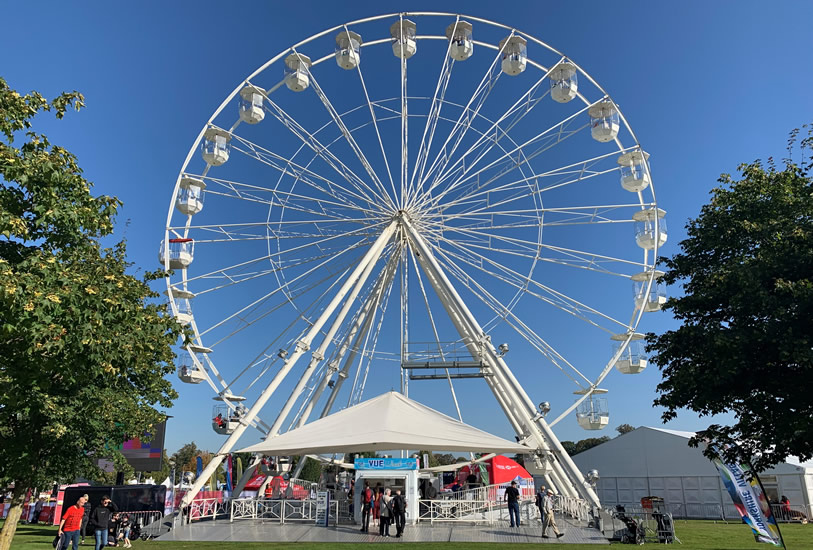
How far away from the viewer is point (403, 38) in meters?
24.1

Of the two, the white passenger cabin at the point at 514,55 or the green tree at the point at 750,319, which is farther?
the white passenger cabin at the point at 514,55

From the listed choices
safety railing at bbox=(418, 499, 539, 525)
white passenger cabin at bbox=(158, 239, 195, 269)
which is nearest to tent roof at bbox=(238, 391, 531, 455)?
safety railing at bbox=(418, 499, 539, 525)

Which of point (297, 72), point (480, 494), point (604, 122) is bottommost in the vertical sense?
point (480, 494)

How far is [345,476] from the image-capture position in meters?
23.7

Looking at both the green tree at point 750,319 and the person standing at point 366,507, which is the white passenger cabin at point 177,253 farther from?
the green tree at point 750,319

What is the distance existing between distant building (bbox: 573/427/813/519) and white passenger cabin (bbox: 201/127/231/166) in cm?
2616

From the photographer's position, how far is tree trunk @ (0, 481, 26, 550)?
10.2 m

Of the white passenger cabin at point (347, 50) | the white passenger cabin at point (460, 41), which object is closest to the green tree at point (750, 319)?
the white passenger cabin at point (460, 41)

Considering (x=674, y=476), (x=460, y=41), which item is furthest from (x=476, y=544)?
(x=674, y=476)

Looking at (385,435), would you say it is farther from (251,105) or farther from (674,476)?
(674,476)

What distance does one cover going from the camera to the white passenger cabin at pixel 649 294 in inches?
917

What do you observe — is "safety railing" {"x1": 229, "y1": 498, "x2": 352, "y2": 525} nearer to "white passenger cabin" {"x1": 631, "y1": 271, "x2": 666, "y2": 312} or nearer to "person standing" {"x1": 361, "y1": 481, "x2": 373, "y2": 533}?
"person standing" {"x1": 361, "y1": 481, "x2": 373, "y2": 533}

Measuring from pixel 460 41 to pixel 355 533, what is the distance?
18.2 m

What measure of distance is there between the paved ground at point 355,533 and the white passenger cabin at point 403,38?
17561 millimetres
